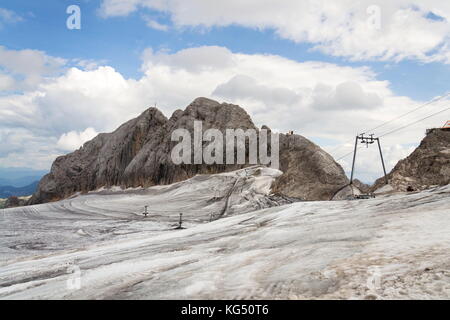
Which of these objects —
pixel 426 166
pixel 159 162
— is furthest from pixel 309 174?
pixel 159 162

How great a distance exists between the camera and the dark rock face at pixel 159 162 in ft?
132

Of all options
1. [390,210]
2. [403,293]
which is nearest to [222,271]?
[403,293]

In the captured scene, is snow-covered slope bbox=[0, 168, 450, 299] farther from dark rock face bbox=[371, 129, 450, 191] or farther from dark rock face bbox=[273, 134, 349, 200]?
dark rock face bbox=[273, 134, 349, 200]

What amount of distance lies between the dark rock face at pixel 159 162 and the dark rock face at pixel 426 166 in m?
7.82

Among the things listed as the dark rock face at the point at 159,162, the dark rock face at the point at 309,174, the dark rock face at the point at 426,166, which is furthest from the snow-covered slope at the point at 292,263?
the dark rock face at the point at 159,162

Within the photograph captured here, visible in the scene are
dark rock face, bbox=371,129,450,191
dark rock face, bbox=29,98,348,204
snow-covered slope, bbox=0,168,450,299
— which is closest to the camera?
snow-covered slope, bbox=0,168,450,299

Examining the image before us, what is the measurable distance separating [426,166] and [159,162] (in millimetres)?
37245

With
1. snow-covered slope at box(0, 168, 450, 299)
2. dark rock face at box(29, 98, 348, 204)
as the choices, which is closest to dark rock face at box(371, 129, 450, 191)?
dark rock face at box(29, 98, 348, 204)

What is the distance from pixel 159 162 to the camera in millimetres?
54406

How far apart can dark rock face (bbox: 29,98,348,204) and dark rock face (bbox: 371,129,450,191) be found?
7820mm

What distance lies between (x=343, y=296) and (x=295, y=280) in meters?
1.14

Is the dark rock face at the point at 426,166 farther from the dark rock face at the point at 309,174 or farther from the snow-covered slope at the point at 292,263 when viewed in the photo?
the snow-covered slope at the point at 292,263

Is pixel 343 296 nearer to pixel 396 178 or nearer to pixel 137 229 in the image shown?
pixel 137 229

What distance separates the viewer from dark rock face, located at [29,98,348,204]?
4009 centimetres
